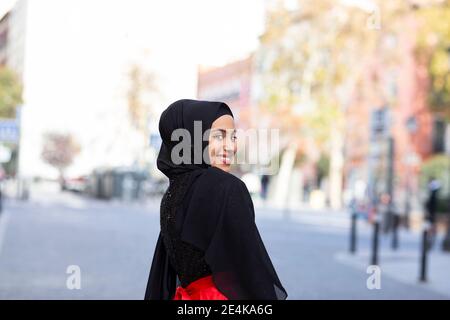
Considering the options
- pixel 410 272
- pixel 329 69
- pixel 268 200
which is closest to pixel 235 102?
pixel 268 200

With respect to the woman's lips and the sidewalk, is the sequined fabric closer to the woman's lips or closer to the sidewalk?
the woman's lips

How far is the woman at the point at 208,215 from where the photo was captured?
283 centimetres

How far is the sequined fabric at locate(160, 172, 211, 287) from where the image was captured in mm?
2979

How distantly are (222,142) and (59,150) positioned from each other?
82.4m

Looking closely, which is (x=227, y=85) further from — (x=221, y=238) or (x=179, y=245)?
(x=221, y=238)

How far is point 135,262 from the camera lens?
12586 mm

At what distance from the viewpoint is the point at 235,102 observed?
243ft

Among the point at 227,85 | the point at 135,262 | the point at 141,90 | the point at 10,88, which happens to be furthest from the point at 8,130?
the point at 227,85

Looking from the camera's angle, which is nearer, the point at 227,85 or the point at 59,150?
the point at 227,85

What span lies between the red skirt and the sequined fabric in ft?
0.05

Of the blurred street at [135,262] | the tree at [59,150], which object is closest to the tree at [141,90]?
the blurred street at [135,262]

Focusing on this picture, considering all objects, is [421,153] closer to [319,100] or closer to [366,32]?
[319,100]

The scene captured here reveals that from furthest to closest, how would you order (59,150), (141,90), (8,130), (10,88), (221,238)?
(59,150)
(141,90)
(10,88)
(8,130)
(221,238)

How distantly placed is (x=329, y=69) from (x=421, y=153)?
32.8 ft
